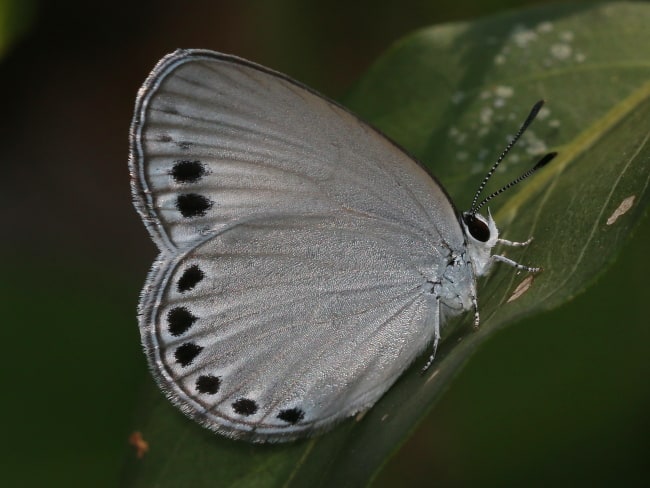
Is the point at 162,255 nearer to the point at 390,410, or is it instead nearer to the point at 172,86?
the point at 172,86

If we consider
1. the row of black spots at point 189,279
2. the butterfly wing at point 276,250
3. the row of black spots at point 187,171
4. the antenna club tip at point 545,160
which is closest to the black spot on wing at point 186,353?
the butterfly wing at point 276,250

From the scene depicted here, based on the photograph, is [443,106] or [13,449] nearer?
[443,106]

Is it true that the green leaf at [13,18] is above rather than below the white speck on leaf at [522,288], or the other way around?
above

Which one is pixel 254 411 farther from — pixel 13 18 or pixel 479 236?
pixel 13 18

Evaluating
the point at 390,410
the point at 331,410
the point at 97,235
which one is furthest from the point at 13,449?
the point at 390,410

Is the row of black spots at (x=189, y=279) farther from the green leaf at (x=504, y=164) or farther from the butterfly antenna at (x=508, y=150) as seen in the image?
the butterfly antenna at (x=508, y=150)

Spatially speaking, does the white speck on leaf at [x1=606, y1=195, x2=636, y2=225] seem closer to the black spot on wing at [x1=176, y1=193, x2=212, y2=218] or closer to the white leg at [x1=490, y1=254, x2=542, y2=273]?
the white leg at [x1=490, y1=254, x2=542, y2=273]
